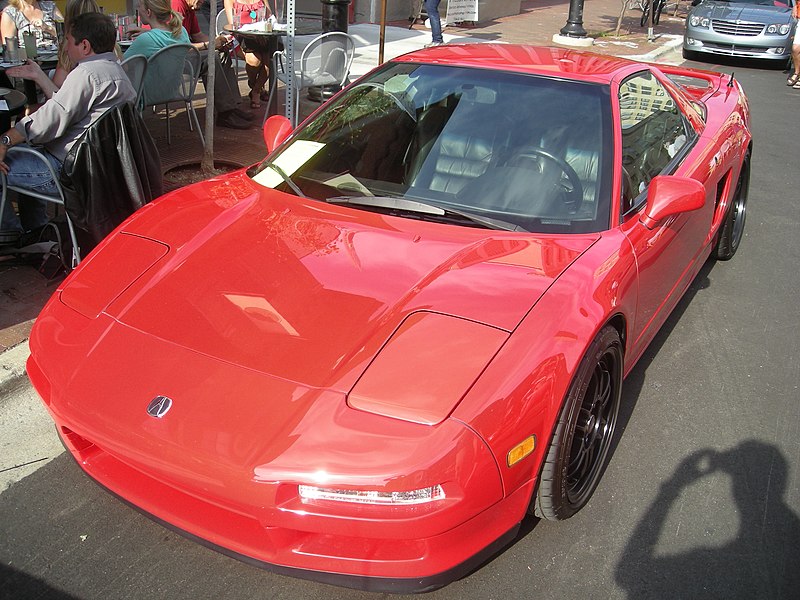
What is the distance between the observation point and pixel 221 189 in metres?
3.33

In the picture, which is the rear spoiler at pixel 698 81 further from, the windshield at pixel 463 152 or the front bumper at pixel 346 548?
the front bumper at pixel 346 548

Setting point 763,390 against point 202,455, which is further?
point 763,390

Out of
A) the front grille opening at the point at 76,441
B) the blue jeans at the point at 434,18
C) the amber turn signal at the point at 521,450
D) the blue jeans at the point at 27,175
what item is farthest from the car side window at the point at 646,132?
the blue jeans at the point at 434,18

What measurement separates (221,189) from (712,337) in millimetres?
2720

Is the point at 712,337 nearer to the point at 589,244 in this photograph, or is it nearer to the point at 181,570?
the point at 589,244

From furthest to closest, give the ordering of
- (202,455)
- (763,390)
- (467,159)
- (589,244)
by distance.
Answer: (763,390) → (467,159) → (589,244) → (202,455)

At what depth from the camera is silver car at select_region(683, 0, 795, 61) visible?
46.2 ft

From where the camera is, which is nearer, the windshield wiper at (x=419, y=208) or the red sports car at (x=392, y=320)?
the red sports car at (x=392, y=320)

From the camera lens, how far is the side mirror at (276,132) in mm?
→ 3740

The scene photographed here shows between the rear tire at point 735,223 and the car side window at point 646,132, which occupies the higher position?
the car side window at point 646,132

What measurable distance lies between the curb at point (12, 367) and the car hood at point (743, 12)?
14253mm

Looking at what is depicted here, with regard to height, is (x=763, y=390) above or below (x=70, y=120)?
below

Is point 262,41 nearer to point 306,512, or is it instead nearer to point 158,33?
point 158,33

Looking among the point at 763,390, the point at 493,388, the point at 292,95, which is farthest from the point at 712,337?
the point at 292,95
